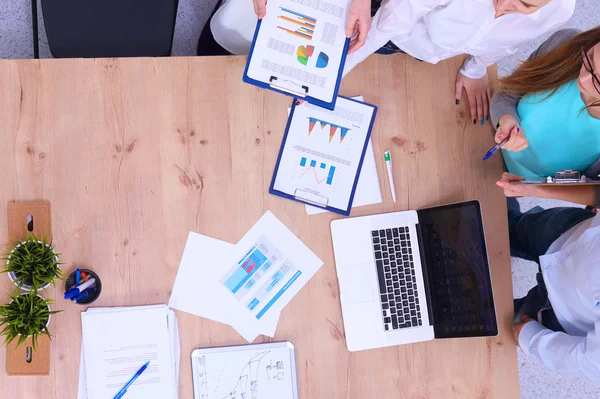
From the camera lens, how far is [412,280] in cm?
122

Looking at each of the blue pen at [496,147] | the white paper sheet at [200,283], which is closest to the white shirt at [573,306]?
the blue pen at [496,147]

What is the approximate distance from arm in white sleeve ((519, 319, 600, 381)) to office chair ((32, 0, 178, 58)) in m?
1.28

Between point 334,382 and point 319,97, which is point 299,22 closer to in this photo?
point 319,97

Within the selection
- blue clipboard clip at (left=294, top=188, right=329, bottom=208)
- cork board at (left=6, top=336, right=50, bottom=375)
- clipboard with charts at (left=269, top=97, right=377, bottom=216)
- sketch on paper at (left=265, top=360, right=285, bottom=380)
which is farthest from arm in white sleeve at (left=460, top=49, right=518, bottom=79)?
cork board at (left=6, top=336, right=50, bottom=375)

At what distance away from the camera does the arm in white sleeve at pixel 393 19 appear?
3.52ft

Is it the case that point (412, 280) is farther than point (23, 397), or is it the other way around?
point (412, 280)

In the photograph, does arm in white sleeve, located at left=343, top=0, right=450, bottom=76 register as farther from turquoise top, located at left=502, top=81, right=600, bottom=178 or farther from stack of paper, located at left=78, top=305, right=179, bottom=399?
stack of paper, located at left=78, top=305, right=179, bottom=399

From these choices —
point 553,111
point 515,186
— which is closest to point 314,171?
point 515,186

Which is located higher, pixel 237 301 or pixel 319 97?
pixel 319 97

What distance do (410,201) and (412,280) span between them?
205 mm

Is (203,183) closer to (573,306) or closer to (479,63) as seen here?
(479,63)

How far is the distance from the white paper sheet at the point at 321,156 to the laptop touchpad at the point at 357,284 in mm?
165

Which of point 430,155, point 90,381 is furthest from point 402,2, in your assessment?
point 90,381

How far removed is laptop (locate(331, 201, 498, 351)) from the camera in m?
1.18
